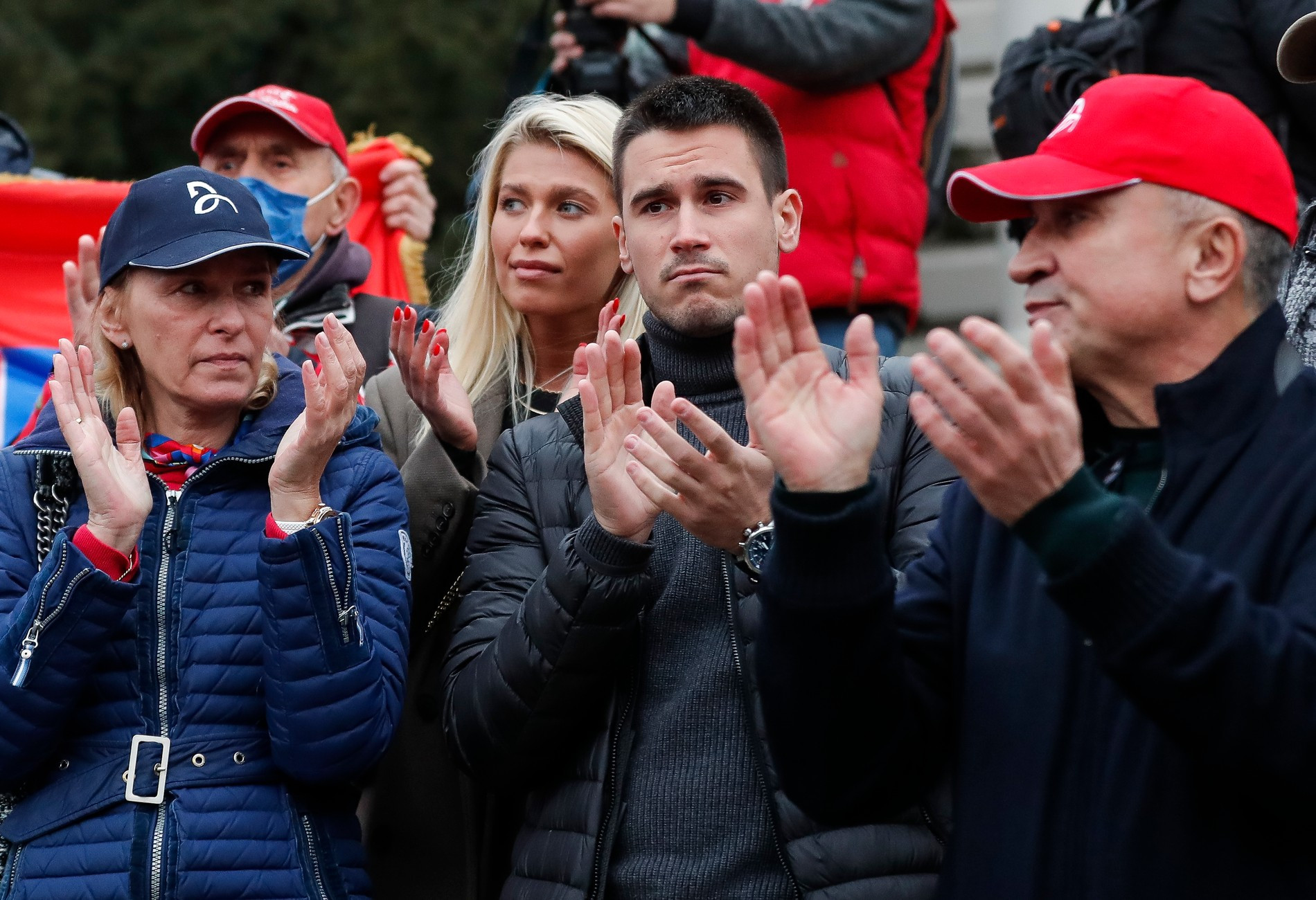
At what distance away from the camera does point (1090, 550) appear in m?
2.08

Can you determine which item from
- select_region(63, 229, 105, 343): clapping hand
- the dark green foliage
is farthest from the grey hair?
the dark green foliage

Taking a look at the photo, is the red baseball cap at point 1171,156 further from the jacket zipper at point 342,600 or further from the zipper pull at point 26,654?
the zipper pull at point 26,654

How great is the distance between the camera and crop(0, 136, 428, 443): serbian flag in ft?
18.3

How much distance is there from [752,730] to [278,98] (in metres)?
2.84

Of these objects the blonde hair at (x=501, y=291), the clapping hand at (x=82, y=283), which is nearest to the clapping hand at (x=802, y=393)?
the blonde hair at (x=501, y=291)

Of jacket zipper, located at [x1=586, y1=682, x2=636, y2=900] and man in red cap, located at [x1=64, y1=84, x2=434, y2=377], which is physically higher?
man in red cap, located at [x1=64, y1=84, x2=434, y2=377]

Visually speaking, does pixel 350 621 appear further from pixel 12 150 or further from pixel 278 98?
pixel 12 150

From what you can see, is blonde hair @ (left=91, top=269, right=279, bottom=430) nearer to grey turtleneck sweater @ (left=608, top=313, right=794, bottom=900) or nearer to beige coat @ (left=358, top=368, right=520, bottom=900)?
beige coat @ (left=358, top=368, right=520, bottom=900)

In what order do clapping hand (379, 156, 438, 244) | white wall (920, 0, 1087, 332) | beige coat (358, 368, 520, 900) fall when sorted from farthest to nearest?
white wall (920, 0, 1087, 332) → clapping hand (379, 156, 438, 244) → beige coat (358, 368, 520, 900)

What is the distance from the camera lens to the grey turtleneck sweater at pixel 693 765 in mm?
2904

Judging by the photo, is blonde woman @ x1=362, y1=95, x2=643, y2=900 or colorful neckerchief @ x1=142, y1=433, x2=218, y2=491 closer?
colorful neckerchief @ x1=142, y1=433, x2=218, y2=491

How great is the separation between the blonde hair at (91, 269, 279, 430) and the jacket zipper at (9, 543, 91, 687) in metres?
0.56

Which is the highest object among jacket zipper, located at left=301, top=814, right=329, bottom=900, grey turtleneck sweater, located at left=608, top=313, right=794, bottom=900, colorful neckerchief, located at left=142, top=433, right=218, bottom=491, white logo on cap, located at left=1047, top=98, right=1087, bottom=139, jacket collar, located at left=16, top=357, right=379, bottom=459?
white logo on cap, located at left=1047, top=98, right=1087, bottom=139

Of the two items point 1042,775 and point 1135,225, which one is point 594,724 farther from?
point 1135,225
